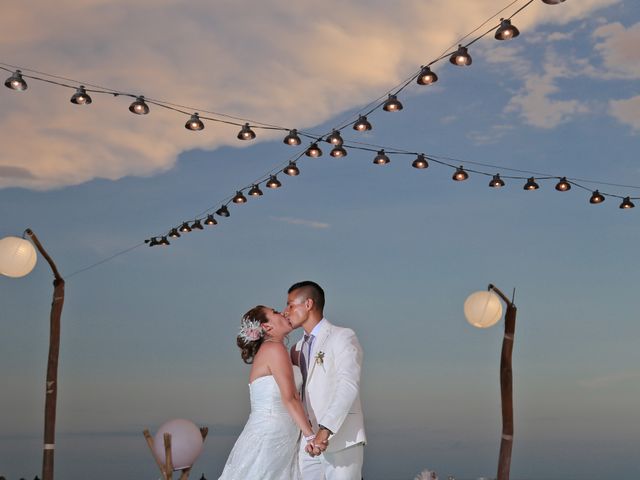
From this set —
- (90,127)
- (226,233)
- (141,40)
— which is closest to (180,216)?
(226,233)

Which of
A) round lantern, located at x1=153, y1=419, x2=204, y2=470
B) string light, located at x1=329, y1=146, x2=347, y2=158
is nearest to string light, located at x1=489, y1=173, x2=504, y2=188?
string light, located at x1=329, y1=146, x2=347, y2=158

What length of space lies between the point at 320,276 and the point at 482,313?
5.22 metres

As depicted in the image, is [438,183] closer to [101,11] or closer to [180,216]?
[180,216]

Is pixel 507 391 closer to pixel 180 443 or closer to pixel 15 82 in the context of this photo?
pixel 180 443

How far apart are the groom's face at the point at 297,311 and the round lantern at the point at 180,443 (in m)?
1.90

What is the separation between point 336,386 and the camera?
5137 mm

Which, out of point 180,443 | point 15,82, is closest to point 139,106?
point 15,82

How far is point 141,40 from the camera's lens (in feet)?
A: 34.1

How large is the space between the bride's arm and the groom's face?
23cm

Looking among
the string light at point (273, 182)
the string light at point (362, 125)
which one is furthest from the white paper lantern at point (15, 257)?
the string light at point (273, 182)

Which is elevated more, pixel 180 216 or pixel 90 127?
pixel 90 127

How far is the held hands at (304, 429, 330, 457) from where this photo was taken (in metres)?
4.98

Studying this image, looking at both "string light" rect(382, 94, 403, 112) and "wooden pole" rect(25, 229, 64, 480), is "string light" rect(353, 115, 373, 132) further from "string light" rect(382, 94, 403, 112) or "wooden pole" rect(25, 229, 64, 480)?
"wooden pole" rect(25, 229, 64, 480)

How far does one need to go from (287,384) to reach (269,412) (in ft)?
0.60
